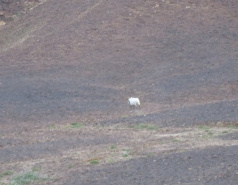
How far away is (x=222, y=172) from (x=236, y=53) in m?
19.5

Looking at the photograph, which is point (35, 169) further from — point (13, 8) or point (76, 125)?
point (13, 8)

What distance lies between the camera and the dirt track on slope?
447 inches

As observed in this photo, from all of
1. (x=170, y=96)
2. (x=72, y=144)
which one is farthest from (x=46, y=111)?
(x=72, y=144)

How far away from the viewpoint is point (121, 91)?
969 inches

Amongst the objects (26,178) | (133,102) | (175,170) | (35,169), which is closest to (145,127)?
(133,102)

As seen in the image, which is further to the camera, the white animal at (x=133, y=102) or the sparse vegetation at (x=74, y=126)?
the white animal at (x=133, y=102)

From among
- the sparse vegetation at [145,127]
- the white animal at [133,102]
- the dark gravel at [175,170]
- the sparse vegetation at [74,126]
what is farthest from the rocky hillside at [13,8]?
the dark gravel at [175,170]

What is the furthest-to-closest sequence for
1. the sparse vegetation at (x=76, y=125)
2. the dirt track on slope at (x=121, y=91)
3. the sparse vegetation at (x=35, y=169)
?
the sparse vegetation at (x=76, y=125) < the sparse vegetation at (x=35, y=169) < the dirt track on slope at (x=121, y=91)

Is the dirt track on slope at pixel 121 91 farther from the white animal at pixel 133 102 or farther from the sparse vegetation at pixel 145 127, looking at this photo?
the white animal at pixel 133 102

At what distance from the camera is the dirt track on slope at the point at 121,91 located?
37.2 ft

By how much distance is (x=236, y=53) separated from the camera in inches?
1097

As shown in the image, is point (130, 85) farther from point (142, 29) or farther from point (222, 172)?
point (222, 172)

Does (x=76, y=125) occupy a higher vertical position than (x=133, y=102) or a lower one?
higher

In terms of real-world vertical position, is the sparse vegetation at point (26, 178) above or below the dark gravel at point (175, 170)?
below
